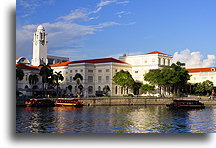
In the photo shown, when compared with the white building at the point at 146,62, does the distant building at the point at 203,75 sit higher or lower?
lower

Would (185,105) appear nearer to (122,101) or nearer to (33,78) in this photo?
(122,101)

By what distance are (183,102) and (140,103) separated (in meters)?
10.5

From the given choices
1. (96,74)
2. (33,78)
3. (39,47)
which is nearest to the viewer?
(33,78)

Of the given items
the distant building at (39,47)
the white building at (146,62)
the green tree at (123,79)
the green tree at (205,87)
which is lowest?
the green tree at (205,87)

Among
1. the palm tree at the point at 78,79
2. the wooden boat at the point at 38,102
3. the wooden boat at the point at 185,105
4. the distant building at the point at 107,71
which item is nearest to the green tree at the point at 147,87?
the distant building at the point at 107,71

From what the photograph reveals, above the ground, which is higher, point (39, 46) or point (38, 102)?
point (39, 46)

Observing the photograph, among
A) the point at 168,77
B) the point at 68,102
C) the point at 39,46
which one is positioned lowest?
the point at 68,102

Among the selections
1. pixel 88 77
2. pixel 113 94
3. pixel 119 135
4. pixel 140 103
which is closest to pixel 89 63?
pixel 88 77

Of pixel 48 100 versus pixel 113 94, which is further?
pixel 113 94

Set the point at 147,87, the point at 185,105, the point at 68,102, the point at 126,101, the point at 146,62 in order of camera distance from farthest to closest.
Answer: the point at 146,62
the point at 147,87
the point at 126,101
the point at 68,102
the point at 185,105

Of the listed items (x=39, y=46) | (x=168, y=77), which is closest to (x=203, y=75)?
(x=168, y=77)

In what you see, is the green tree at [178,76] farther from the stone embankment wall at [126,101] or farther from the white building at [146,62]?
the stone embankment wall at [126,101]

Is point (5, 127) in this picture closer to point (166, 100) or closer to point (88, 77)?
point (166, 100)
